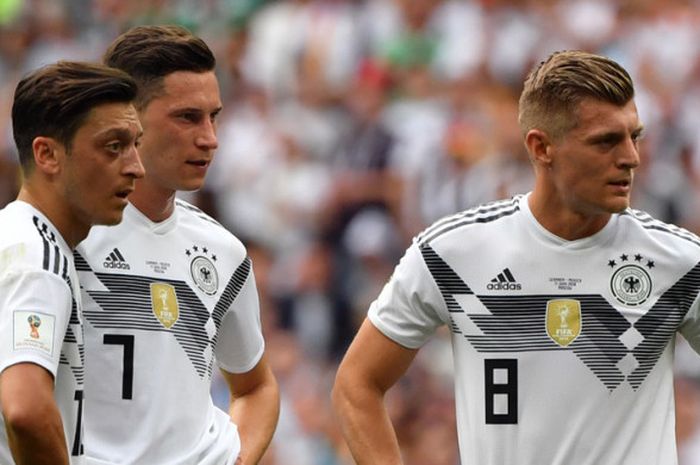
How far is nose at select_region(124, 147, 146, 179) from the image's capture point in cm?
541

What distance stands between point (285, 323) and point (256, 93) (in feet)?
8.82

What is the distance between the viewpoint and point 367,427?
6.34 metres

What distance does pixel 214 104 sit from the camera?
625 cm

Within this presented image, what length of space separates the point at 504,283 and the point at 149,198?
1223 millimetres

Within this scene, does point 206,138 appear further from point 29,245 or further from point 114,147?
point 29,245

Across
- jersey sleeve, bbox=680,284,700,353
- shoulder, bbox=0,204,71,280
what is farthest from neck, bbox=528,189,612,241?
shoulder, bbox=0,204,71,280

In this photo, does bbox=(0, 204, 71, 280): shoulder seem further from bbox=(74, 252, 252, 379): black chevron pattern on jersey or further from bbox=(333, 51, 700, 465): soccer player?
bbox=(333, 51, 700, 465): soccer player

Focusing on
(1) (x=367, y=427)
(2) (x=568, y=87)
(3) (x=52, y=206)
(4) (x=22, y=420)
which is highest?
(2) (x=568, y=87)

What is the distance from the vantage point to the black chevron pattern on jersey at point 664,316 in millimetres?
6191

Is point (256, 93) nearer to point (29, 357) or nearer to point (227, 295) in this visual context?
point (227, 295)

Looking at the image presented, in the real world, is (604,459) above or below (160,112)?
below

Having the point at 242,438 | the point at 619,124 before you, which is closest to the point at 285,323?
the point at 242,438

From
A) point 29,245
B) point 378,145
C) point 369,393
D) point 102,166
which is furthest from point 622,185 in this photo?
point 378,145

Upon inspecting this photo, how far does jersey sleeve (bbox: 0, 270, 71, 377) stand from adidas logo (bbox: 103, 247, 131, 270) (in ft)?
3.07
